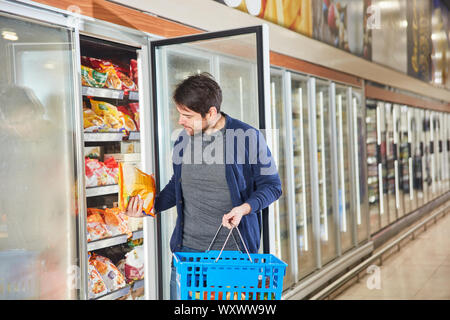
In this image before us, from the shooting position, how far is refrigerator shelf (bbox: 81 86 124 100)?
2.55 meters

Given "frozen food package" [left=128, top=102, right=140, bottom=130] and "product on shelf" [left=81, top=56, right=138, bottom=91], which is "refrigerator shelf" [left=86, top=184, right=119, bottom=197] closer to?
"frozen food package" [left=128, top=102, right=140, bottom=130]

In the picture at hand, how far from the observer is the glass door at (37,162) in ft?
7.16

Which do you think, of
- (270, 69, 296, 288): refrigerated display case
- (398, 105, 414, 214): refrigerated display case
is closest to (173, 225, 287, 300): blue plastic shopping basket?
(270, 69, 296, 288): refrigerated display case

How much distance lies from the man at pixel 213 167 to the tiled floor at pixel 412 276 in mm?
2837

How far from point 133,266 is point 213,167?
1.19m

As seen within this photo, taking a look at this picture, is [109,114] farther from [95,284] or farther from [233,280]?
[233,280]

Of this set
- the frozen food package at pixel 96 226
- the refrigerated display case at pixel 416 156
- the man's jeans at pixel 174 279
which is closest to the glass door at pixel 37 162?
the frozen food package at pixel 96 226

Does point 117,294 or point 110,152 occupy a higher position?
point 110,152

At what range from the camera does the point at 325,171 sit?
5.45 m

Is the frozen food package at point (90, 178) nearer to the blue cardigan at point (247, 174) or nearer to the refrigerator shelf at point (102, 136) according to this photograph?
the refrigerator shelf at point (102, 136)

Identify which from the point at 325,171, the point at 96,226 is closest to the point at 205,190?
the point at 96,226

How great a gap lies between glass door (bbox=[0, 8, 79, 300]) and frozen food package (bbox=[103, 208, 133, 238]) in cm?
42

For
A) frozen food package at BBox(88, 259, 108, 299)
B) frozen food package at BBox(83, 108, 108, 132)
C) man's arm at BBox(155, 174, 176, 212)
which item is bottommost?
frozen food package at BBox(88, 259, 108, 299)

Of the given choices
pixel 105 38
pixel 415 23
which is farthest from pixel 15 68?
pixel 415 23
